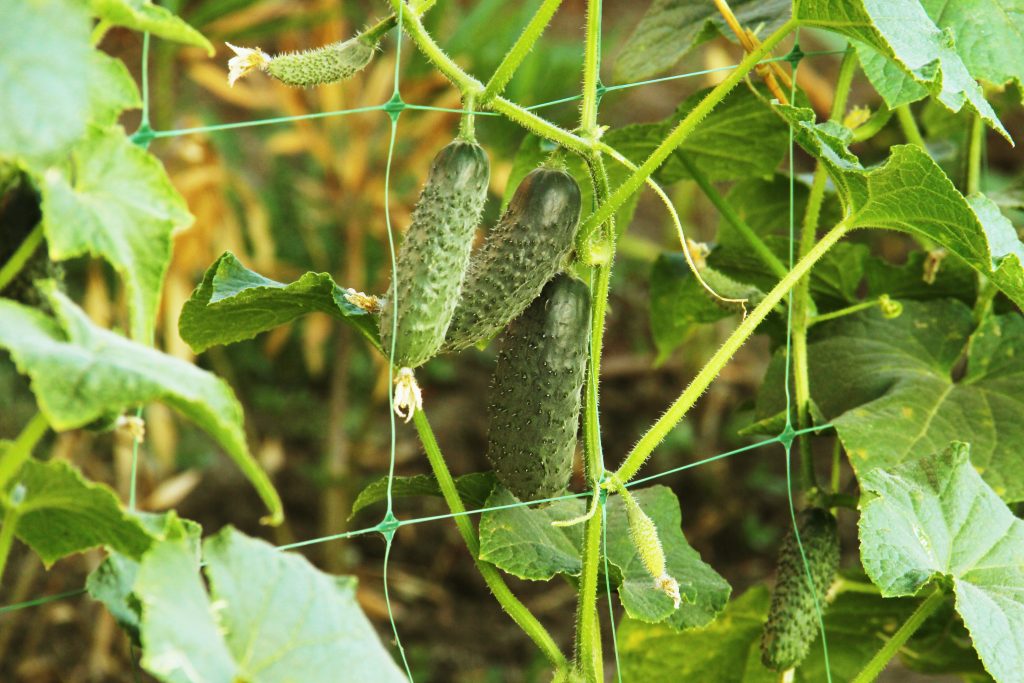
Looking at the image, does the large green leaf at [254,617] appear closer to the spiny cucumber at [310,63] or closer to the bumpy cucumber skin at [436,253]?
the bumpy cucumber skin at [436,253]

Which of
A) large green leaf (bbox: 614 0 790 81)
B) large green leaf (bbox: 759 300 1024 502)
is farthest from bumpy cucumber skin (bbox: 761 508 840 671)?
large green leaf (bbox: 614 0 790 81)

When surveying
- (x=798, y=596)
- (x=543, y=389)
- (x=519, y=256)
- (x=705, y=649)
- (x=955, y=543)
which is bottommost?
(x=705, y=649)

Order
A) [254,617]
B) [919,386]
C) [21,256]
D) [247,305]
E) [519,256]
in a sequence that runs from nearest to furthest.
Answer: [254,617]
[21,256]
[519,256]
[247,305]
[919,386]

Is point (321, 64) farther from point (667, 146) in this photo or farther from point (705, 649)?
point (705, 649)

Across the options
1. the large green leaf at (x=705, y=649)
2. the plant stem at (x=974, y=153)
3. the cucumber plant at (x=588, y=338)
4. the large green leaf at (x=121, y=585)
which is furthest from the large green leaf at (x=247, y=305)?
the plant stem at (x=974, y=153)

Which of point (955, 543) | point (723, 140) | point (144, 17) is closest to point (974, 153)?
point (723, 140)
